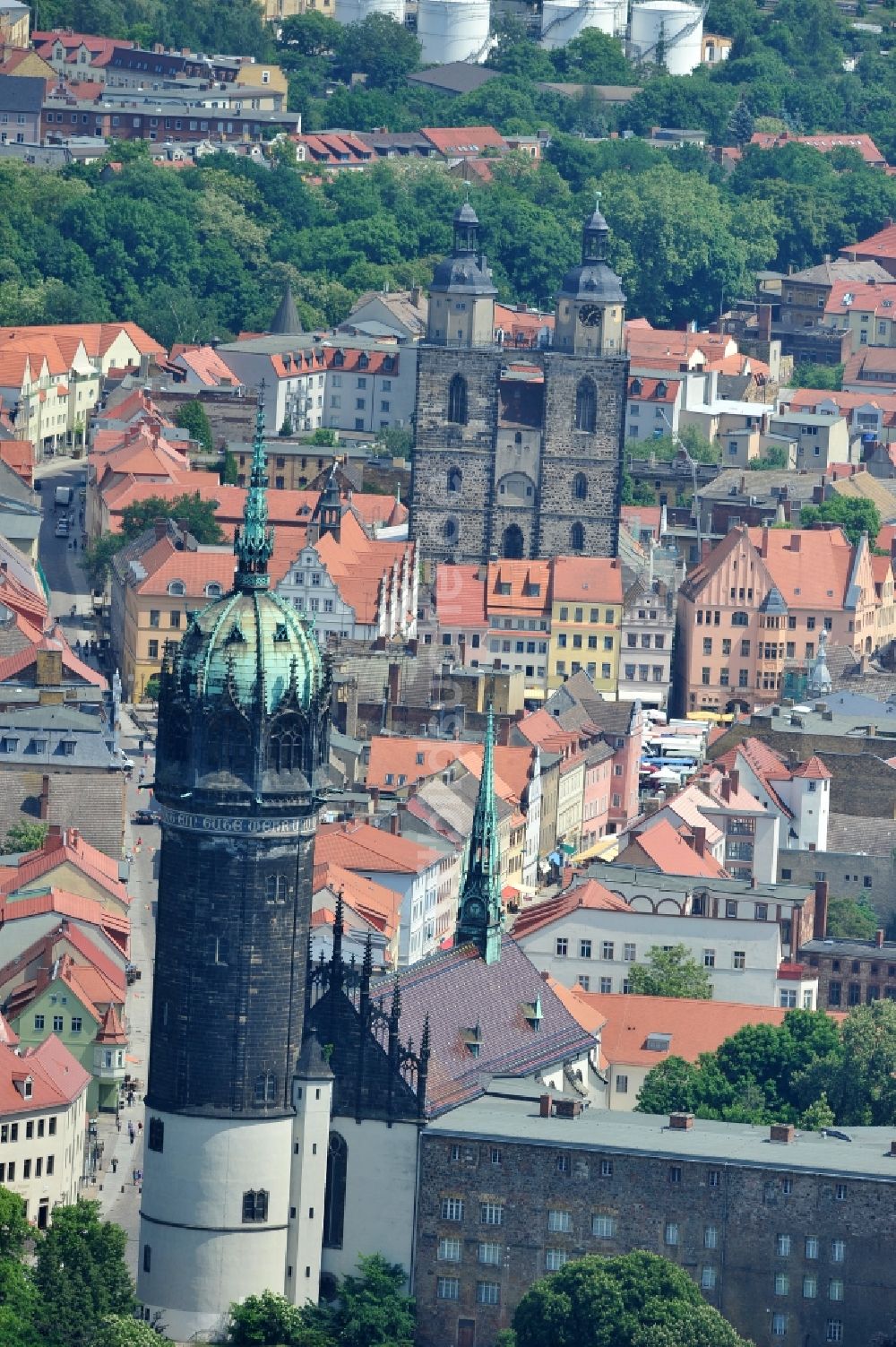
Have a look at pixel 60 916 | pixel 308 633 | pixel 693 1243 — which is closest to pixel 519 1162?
pixel 693 1243

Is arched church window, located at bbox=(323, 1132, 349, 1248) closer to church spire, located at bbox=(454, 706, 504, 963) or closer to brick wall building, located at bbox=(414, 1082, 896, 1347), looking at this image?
brick wall building, located at bbox=(414, 1082, 896, 1347)

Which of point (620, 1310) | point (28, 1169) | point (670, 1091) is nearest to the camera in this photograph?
point (620, 1310)

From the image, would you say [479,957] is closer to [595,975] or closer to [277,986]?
[277,986]

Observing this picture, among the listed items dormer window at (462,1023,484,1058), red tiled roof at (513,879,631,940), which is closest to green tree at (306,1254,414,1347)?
dormer window at (462,1023,484,1058)

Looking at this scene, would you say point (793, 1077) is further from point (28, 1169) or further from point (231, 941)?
point (231, 941)

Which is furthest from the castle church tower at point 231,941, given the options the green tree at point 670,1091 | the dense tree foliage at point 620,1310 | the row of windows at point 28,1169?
the green tree at point 670,1091

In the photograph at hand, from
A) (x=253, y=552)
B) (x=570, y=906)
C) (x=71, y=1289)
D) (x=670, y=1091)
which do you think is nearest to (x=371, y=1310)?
(x=71, y=1289)

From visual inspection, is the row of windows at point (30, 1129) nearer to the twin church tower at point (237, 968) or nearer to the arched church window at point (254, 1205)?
the twin church tower at point (237, 968)
